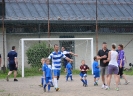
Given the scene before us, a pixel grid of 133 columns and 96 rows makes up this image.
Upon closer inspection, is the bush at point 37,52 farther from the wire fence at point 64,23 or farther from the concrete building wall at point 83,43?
the wire fence at point 64,23

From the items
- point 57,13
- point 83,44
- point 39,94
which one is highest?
point 57,13

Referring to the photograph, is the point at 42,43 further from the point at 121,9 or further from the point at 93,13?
the point at 121,9

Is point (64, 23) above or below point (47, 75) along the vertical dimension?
above

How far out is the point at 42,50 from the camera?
88.9 ft

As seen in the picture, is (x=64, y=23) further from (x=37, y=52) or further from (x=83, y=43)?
(x=37, y=52)

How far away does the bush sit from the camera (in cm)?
2705

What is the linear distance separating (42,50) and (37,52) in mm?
414

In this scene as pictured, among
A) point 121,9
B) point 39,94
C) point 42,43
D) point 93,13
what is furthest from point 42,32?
point 39,94

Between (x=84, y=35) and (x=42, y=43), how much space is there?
410 cm

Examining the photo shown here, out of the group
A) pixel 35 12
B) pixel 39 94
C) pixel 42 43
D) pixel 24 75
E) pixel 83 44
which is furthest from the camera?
pixel 35 12

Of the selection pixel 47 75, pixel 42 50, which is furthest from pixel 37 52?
pixel 47 75

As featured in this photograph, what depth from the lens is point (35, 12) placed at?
32.1 metres

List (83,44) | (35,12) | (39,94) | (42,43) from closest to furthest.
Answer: (39,94)
(42,43)
(83,44)
(35,12)

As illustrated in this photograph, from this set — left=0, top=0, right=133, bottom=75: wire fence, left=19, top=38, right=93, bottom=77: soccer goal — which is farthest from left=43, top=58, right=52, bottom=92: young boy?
left=0, top=0, right=133, bottom=75: wire fence
